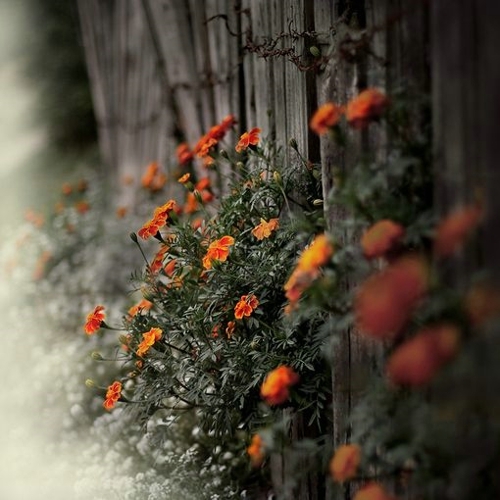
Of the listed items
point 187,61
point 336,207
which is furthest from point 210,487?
point 187,61

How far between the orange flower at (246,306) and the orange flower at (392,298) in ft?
A: 3.05

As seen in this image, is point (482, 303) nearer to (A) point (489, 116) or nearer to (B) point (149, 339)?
(A) point (489, 116)

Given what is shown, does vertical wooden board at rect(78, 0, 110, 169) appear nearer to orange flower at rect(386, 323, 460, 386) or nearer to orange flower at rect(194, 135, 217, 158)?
orange flower at rect(194, 135, 217, 158)

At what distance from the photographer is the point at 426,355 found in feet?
5.08

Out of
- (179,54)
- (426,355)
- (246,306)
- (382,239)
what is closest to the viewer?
(426,355)

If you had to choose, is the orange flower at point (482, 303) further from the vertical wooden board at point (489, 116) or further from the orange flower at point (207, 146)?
the orange flower at point (207, 146)

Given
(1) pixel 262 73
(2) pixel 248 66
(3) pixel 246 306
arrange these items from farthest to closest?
(2) pixel 248 66, (1) pixel 262 73, (3) pixel 246 306

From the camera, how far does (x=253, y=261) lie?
272 centimetres

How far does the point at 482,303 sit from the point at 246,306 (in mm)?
1078

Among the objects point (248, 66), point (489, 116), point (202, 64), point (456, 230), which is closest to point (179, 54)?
point (202, 64)

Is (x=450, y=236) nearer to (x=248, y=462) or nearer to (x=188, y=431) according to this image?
(x=248, y=462)

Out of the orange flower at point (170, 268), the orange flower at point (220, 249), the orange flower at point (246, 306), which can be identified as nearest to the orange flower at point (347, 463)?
the orange flower at point (246, 306)

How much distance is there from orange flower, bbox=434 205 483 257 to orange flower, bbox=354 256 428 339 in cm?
7

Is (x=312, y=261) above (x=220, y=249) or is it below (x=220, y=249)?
below
